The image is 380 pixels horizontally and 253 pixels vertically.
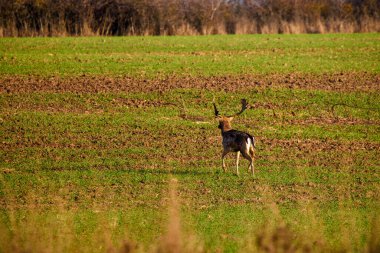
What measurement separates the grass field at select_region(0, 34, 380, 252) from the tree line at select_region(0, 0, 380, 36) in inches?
394

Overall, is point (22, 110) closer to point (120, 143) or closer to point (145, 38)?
point (120, 143)

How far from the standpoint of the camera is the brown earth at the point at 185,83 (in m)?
23.8

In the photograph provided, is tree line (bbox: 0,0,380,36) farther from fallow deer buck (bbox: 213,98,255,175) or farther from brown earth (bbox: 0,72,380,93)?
fallow deer buck (bbox: 213,98,255,175)

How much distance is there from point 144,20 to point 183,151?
27737 millimetres

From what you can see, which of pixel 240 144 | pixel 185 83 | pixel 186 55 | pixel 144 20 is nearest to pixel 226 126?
pixel 240 144

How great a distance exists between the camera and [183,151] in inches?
667

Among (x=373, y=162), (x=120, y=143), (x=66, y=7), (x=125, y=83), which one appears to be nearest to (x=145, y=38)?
(x=66, y=7)

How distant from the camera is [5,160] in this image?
1616 cm

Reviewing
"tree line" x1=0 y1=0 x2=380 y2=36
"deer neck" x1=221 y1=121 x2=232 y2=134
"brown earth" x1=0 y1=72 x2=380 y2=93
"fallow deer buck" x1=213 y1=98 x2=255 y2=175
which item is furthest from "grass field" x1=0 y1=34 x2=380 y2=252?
"tree line" x1=0 y1=0 x2=380 y2=36

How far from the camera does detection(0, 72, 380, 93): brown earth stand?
78.1 ft

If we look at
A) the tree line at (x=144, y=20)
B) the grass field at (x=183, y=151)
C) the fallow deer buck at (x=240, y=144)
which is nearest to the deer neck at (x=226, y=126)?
the fallow deer buck at (x=240, y=144)

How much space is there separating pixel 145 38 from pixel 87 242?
2860 centimetres

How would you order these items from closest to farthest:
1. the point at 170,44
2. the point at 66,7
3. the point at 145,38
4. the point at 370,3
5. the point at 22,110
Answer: the point at 22,110
the point at 170,44
the point at 145,38
the point at 66,7
the point at 370,3

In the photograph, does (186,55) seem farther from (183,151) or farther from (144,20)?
(183,151)
